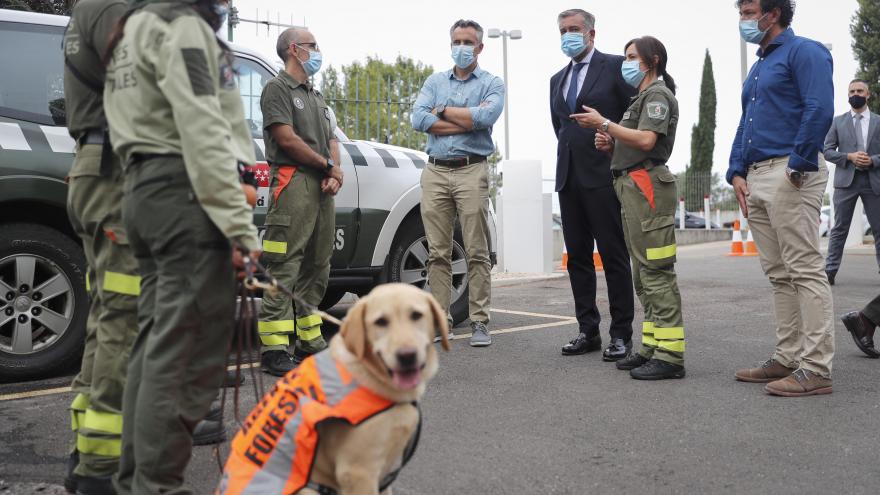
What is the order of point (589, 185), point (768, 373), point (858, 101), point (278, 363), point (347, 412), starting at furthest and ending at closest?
point (858, 101) < point (589, 185) < point (278, 363) < point (768, 373) < point (347, 412)

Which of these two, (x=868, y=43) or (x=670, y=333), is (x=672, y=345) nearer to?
(x=670, y=333)

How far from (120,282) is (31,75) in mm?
2461

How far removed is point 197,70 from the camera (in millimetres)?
2502

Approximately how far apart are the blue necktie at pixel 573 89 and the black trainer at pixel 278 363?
2.57 meters

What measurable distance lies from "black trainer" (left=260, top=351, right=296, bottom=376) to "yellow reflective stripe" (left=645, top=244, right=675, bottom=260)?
2.33 m

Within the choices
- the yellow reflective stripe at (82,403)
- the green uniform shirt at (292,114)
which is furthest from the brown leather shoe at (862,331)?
the yellow reflective stripe at (82,403)

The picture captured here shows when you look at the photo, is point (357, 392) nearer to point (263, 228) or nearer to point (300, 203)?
point (300, 203)

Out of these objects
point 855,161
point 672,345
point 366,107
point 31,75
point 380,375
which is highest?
point 366,107

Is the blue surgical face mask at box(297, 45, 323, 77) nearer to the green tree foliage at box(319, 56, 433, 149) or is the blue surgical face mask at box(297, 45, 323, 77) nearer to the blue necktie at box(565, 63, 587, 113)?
the blue necktie at box(565, 63, 587, 113)

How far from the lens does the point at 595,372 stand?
517 centimetres

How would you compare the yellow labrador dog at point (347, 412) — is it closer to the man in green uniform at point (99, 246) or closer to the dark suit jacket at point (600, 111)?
the man in green uniform at point (99, 246)

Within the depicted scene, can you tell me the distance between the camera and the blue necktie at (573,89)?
18.6ft

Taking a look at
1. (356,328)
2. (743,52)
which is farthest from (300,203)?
(743,52)

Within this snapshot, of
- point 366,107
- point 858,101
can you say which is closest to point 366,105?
point 366,107
